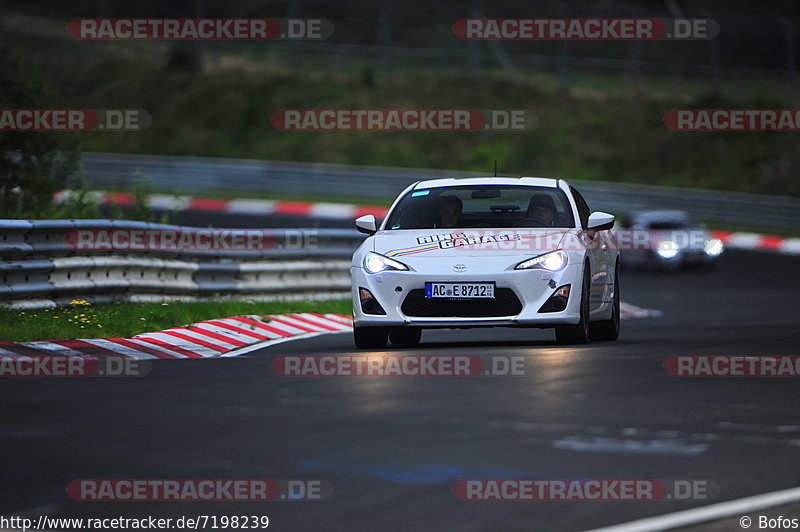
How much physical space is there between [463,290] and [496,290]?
0.26 m

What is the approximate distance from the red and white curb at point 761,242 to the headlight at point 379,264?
957 inches

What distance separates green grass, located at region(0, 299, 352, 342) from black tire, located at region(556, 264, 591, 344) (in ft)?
12.0

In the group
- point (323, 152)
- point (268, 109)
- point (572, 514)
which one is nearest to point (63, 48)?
point (268, 109)

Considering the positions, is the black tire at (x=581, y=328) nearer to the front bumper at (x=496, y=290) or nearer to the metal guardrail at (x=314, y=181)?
the front bumper at (x=496, y=290)

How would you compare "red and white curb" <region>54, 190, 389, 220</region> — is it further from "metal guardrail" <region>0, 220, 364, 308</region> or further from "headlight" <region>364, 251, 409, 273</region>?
"headlight" <region>364, 251, 409, 273</region>

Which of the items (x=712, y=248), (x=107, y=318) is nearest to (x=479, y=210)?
(x=107, y=318)

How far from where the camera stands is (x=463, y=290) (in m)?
12.3

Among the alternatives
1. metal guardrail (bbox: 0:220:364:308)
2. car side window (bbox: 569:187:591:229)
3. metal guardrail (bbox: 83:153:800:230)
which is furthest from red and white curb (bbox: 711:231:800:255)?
car side window (bbox: 569:187:591:229)

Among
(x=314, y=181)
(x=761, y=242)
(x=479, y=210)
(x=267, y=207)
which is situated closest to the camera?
(x=479, y=210)

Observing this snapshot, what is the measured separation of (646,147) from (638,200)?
8497 millimetres

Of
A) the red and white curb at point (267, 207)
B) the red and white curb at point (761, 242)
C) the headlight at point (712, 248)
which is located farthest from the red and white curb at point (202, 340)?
the red and white curb at point (267, 207)

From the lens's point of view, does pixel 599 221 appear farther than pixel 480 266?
Yes

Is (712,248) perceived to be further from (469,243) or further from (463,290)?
(463,290)

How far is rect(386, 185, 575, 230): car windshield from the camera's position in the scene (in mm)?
13297
